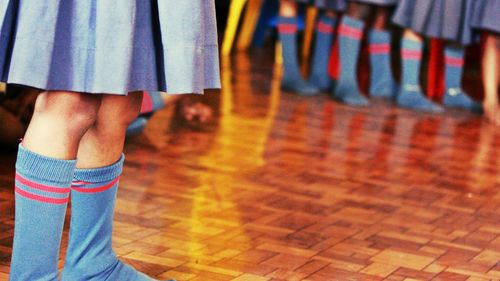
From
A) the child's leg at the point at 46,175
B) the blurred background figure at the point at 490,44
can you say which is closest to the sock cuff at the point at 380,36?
the blurred background figure at the point at 490,44

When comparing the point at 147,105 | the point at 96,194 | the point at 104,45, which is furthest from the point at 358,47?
the point at 104,45

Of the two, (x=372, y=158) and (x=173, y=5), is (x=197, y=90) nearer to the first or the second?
(x=173, y=5)

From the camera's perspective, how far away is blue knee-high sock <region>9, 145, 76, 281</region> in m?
1.51

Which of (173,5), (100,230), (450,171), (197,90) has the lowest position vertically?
(450,171)

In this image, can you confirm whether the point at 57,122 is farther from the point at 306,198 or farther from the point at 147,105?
the point at 147,105

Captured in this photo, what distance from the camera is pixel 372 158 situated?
3420mm

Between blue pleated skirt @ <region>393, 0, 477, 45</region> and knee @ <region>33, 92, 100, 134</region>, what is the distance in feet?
10.6

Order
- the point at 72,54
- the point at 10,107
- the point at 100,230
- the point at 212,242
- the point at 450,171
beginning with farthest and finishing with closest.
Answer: the point at 450,171, the point at 10,107, the point at 212,242, the point at 100,230, the point at 72,54

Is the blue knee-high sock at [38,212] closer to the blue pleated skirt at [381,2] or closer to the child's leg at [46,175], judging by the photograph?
the child's leg at [46,175]

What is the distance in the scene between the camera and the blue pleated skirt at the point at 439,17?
14.8 ft

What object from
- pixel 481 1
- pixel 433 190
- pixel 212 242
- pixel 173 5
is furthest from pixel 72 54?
pixel 481 1

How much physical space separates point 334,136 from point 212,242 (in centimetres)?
159

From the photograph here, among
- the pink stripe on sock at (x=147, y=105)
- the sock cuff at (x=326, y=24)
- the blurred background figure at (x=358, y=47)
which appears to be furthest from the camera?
the sock cuff at (x=326, y=24)

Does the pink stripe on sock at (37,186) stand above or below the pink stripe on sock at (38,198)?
above
